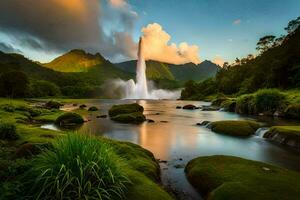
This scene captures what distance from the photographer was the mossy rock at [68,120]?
43.9 m

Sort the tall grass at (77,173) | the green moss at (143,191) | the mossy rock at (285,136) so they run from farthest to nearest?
the mossy rock at (285,136) < the green moss at (143,191) < the tall grass at (77,173)

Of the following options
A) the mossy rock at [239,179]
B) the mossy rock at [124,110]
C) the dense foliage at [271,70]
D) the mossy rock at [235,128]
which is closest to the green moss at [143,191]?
the mossy rock at [239,179]

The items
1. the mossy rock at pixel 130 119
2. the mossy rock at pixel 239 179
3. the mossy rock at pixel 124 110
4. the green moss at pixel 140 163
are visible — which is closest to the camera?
the mossy rock at pixel 239 179

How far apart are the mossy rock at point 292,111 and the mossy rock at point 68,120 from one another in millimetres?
40367

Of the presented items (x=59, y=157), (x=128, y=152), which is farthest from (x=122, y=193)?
(x=128, y=152)

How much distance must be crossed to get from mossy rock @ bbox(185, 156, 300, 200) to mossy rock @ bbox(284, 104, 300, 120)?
42.4 meters

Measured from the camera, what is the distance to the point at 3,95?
107312 mm

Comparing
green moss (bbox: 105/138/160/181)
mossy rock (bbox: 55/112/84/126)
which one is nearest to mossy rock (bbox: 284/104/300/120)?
mossy rock (bbox: 55/112/84/126)

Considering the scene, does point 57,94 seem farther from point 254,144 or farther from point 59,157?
point 59,157

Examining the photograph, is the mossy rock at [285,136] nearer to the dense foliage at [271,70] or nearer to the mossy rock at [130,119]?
the mossy rock at [130,119]

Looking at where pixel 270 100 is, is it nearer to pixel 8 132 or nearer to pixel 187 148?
pixel 187 148

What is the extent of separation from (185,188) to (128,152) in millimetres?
5139

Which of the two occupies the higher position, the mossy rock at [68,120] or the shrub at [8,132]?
the shrub at [8,132]

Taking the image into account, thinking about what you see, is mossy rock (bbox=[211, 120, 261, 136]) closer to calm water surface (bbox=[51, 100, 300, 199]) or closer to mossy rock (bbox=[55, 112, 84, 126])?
calm water surface (bbox=[51, 100, 300, 199])
